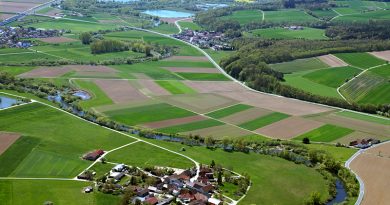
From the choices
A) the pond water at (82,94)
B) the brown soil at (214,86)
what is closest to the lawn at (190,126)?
the brown soil at (214,86)

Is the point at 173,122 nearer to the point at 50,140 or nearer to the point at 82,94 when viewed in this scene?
the point at 50,140

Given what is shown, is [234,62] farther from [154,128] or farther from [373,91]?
[154,128]

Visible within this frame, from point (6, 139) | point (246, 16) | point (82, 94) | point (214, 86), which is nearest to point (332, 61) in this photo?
point (214, 86)

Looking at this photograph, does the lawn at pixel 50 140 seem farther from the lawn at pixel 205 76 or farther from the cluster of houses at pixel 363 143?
the lawn at pixel 205 76

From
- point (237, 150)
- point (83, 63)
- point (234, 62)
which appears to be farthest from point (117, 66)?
point (237, 150)

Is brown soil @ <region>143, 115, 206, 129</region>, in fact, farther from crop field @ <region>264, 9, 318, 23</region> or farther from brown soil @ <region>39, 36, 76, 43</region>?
crop field @ <region>264, 9, 318, 23</region>
